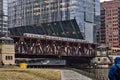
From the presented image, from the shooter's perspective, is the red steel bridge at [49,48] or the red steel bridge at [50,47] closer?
the red steel bridge at [49,48]

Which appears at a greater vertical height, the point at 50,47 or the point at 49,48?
the point at 50,47

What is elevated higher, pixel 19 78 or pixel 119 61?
pixel 119 61

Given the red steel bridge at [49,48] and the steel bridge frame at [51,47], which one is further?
the steel bridge frame at [51,47]

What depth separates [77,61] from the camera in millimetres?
196000

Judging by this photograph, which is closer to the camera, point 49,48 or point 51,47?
point 49,48

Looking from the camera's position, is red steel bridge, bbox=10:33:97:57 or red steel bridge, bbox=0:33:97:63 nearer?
red steel bridge, bbox=0:33:97:63

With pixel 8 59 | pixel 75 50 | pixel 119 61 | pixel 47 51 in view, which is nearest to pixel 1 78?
pixel 119 61

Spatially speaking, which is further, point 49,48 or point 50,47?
point 50,47

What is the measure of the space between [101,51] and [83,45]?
993 cm

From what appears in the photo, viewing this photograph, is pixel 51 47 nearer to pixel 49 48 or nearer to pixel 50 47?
pixel 50 47

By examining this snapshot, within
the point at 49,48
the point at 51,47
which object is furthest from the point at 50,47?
the point at 49,48

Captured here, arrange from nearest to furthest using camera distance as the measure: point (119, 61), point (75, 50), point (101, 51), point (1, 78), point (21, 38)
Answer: point (119, 61)
point (1, 78)
point (21, 38)
point (75, 50)
point (101, 51)

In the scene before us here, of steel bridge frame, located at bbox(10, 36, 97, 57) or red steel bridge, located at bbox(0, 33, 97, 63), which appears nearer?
red steel bridge, located at bbox(0, 33, 97, 63)

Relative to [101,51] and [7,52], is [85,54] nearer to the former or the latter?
[101,51]
